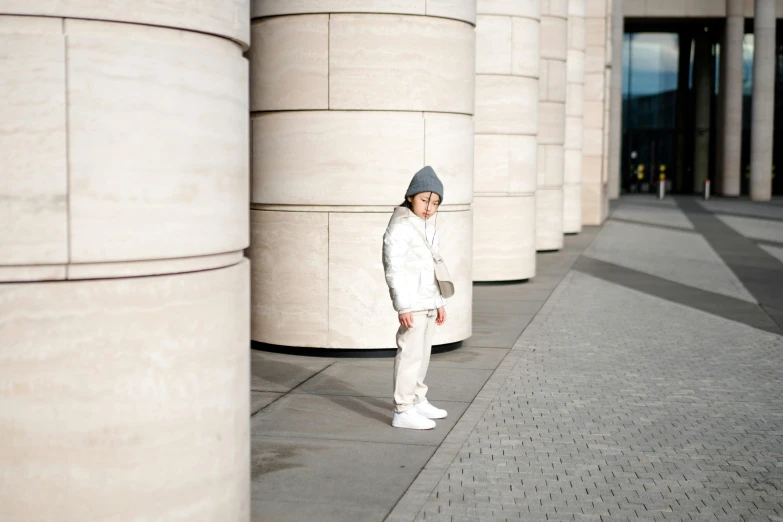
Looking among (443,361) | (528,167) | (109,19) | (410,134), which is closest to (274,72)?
(410,134)

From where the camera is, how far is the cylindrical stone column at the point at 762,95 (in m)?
49.4

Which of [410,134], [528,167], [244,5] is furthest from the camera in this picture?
[528,167]

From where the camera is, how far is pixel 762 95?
49812 millimetres

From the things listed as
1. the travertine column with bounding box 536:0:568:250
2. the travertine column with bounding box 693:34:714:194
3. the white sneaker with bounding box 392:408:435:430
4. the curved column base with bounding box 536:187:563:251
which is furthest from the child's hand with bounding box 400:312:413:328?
the travertine column with bounding box 693:34:714:194

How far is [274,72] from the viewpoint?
9977mm

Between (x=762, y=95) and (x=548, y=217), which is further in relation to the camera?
(x=762, y=95)

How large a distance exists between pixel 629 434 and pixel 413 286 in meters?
1.73

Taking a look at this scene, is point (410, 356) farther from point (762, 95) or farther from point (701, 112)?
point (701, 112)

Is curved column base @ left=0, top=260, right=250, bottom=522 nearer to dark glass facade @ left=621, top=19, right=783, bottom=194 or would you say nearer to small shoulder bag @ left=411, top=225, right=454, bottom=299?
small shoulder bag @ left=411, top=225, right=454, bottom=299

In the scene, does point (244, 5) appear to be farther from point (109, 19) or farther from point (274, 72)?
point (274, 72)

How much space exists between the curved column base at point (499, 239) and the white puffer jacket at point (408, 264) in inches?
365

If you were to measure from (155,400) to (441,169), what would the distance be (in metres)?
6.13

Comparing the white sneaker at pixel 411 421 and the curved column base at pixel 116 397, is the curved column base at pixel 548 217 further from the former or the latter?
the curved column base at pixel 116 397

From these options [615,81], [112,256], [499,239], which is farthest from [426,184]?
[615,81]
